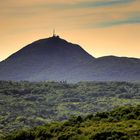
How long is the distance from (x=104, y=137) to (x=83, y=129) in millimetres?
10449

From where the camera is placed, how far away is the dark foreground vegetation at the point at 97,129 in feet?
306

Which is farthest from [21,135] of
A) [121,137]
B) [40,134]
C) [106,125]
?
[121,137]

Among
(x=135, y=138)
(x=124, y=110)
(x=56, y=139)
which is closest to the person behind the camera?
(x=135, y=138)

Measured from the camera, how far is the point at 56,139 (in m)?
102

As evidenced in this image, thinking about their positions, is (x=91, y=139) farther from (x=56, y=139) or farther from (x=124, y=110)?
(x=124, y=110)

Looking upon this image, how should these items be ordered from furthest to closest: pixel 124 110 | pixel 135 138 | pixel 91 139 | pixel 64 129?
pixel 124 110 → pixel 64 129 → pixel 91 139 → pixel 135 138

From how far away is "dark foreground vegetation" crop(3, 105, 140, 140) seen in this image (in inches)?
3674

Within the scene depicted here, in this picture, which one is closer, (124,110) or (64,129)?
(64,129)

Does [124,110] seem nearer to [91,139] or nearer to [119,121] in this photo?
[119,121]

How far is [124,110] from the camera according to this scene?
120m

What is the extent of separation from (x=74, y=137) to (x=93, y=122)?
1548cm

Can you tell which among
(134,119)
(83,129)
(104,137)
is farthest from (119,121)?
(104,137)

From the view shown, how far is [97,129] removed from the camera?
99.7m

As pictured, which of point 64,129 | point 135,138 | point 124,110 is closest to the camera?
point 135,138
